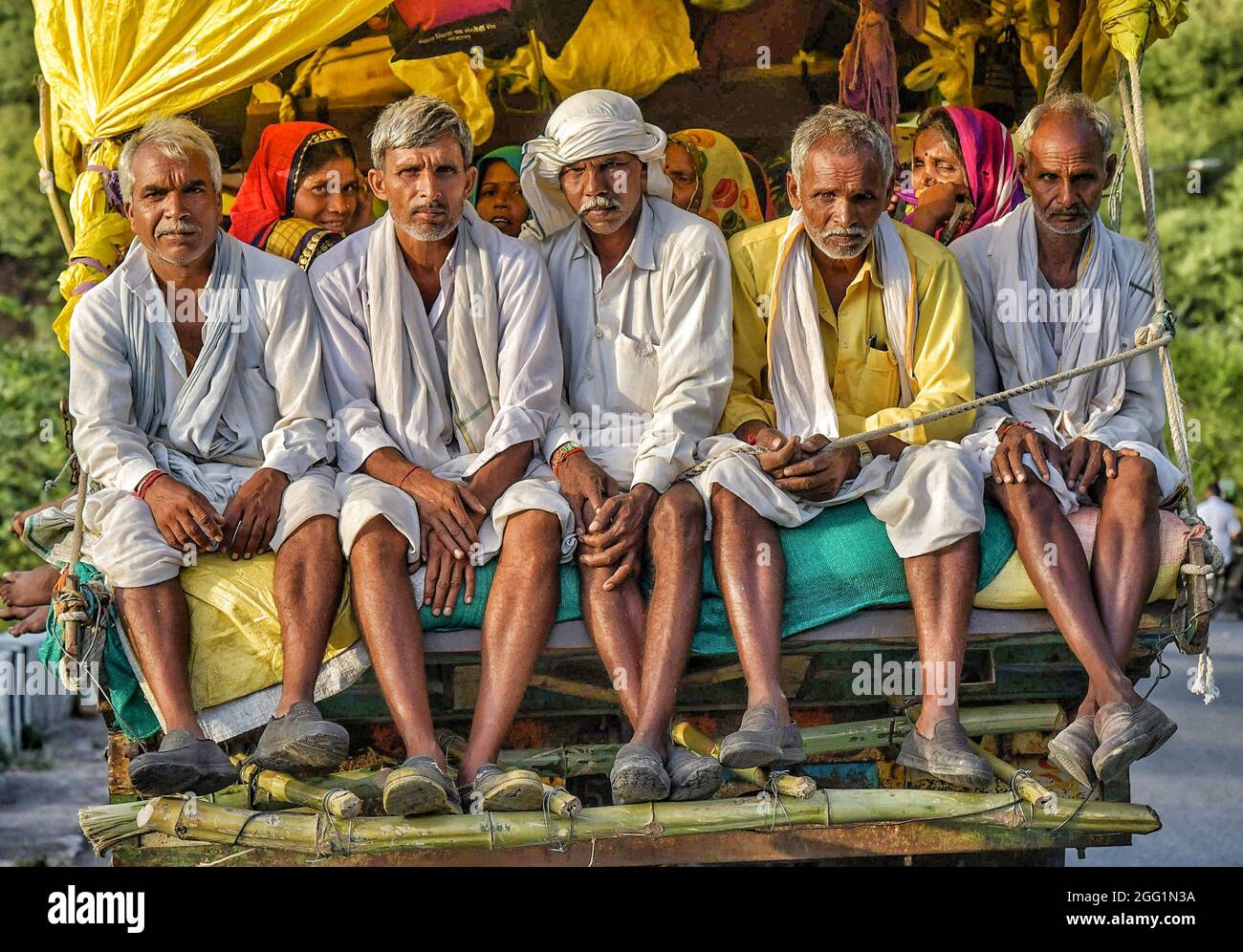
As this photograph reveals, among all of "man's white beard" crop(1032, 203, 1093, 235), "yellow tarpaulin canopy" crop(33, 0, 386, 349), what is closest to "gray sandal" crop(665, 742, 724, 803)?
"man's white beard" crop(1032, 203, 1093, 235)

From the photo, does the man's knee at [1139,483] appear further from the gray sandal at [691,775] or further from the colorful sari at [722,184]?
the colorful sari at [722,184]

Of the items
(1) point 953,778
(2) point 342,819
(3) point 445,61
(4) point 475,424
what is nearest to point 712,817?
(1) point 953,778

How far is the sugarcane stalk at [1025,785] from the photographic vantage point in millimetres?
5254

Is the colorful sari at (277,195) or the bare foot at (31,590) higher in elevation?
the colorful sari at (277,195)

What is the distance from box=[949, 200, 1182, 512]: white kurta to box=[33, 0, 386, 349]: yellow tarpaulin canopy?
2.40 m

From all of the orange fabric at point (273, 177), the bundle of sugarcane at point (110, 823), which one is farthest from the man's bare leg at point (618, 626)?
the orange fabric at point (273, 177)

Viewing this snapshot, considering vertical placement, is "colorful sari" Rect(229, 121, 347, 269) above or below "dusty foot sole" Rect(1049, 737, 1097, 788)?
above

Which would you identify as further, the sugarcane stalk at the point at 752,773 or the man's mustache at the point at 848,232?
the man's mustache at the point at 848,232

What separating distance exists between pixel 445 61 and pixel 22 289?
1427cm

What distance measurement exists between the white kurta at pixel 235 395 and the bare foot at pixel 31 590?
0.72m

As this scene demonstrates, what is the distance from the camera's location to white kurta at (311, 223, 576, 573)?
5.49m

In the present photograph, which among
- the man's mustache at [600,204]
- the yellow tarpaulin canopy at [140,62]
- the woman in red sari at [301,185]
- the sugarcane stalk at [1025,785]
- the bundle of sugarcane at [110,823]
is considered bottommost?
the bundle of sugarcane at [110,823]

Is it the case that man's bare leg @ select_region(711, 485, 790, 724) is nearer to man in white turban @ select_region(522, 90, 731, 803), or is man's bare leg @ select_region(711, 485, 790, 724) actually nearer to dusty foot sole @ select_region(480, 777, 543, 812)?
man in white turban @ select_region(522, 90, 731, 803)

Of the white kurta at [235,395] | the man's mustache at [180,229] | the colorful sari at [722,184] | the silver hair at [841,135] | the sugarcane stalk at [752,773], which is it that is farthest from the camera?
the colorful sari at [722,184]
